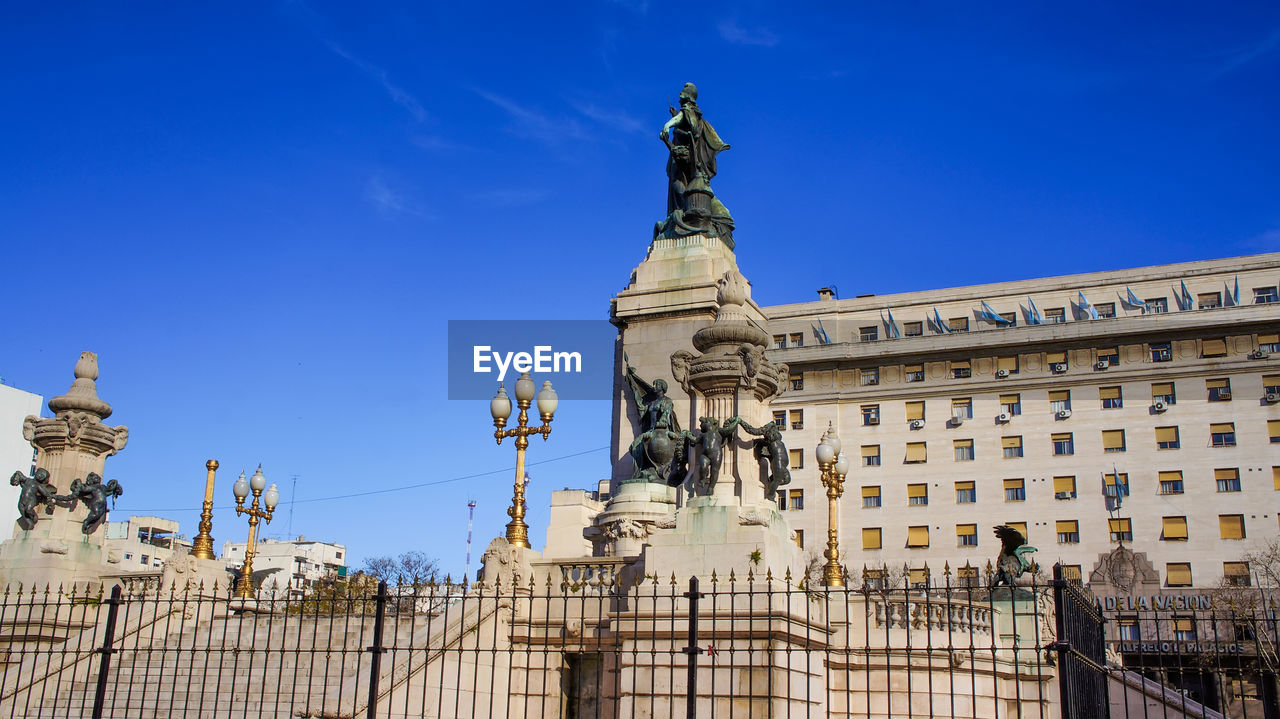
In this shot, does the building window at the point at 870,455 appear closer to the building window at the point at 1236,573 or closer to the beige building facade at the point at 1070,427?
the beige building facade at the point at 1070,427

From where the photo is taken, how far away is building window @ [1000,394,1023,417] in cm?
5631

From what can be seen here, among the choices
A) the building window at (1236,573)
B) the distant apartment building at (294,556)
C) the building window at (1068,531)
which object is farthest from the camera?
the distant apartment building at (294,556)

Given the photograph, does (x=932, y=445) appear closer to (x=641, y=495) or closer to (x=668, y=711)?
(x=641, y=495)

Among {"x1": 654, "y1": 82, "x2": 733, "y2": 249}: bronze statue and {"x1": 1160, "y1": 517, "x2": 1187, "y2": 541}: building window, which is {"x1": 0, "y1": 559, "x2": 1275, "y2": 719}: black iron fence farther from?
{"x1": 1160, "y1": 517, "x2": 1187, "y2": 541}: building window

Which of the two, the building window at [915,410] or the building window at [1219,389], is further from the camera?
the building window at [915,410]

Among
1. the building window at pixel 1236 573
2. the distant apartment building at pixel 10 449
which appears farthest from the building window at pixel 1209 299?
the distant apartment building at pixel 10 449

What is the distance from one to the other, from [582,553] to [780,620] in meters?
11.4

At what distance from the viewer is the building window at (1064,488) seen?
5378 centimetres

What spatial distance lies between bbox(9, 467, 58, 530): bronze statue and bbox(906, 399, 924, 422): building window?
4278cm

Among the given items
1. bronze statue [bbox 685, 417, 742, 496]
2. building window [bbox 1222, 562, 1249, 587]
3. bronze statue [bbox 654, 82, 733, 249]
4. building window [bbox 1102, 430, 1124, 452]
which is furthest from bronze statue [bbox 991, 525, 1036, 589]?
building window [bbox 1102, 430, 1124, 452]

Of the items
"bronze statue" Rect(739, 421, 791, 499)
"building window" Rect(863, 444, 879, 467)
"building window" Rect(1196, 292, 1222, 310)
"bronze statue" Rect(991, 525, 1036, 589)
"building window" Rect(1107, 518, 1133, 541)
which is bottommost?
"bronze statue" Rect(991, 525, 1036, 589)

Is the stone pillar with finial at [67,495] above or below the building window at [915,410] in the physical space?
below

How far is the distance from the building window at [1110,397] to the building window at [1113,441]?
1.24 metres

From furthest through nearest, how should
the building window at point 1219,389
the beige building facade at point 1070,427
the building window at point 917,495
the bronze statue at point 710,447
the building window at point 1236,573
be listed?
the building window at point 917,495 → the building window at point 1219,389 → the beige building facade at point 1070,427 → the building window at point 1236,573 → the bronze statue at point 710,447
